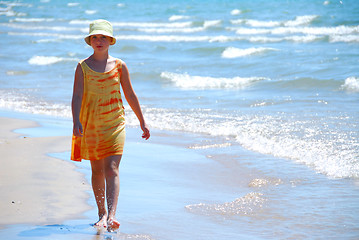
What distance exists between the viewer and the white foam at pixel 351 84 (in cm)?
1103

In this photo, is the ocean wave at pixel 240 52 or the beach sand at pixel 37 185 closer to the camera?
the beach sand at pixel 37 185

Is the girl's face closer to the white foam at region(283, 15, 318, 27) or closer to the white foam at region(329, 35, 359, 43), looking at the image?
the white foam at region(329, 35, 359, 43)

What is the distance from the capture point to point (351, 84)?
1130cm

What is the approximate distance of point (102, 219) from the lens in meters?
3.77

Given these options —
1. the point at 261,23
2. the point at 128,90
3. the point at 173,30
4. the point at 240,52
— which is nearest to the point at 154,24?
the point at 173,30

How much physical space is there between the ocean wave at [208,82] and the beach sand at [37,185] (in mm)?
6296

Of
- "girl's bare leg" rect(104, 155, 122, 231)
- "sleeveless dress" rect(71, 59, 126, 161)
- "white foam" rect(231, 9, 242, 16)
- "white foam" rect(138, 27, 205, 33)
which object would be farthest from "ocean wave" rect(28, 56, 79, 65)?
"white foam" rect(231, 9, 242, 16)

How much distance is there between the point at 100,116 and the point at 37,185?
121 cm

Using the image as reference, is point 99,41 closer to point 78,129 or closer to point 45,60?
point 78,129

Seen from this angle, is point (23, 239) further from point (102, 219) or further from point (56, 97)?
point (56, 97)

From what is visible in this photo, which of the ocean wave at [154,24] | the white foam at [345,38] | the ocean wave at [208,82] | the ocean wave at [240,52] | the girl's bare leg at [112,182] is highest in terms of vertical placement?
the ocean wave at [154,24]

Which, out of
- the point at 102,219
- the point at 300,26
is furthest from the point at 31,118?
the point at 300,26

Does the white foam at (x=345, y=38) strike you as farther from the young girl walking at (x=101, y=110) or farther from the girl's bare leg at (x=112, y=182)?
the girl's bare leg at (x=112, y=182)

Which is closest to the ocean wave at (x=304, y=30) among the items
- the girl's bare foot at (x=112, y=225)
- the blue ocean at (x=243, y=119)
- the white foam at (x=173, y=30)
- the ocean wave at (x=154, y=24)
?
the blue ocean at (x=243, y=119)
